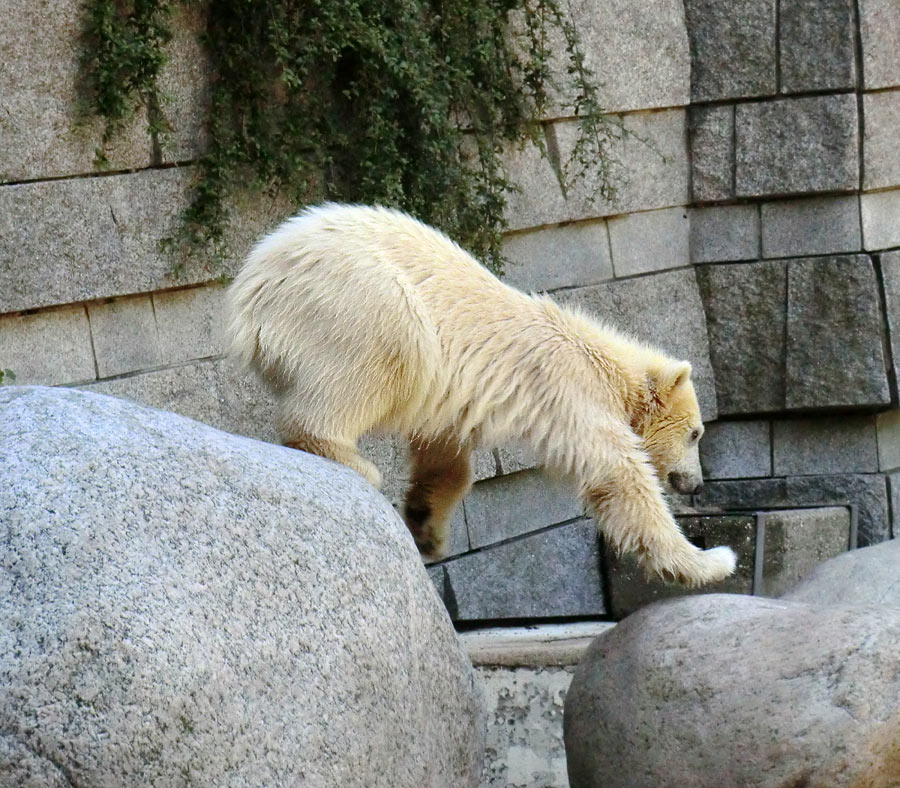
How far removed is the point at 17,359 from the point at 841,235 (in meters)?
4.39

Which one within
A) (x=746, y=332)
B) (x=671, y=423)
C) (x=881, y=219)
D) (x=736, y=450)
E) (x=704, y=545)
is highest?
(x=881, y=219)

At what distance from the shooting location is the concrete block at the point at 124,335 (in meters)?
5.03

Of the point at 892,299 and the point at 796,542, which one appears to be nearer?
the point at 796,542

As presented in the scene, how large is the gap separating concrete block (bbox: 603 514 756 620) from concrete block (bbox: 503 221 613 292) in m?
1.41

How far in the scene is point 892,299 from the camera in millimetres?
7031

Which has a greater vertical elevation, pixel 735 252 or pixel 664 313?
pixel 735 252

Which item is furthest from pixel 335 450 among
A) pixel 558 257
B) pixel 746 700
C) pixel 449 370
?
pixel 558 257

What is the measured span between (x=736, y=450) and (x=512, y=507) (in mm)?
1619

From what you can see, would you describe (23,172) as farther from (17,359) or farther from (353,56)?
(353,56)

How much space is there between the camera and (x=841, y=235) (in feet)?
23.1

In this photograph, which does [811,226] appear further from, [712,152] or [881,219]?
[712,152]

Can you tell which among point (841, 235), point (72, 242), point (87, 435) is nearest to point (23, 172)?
point (72, 242)

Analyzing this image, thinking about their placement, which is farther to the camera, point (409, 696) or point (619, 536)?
point (619, 536)

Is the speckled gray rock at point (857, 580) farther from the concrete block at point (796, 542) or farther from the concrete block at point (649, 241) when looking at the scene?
the concrete block at point (649, 241)
